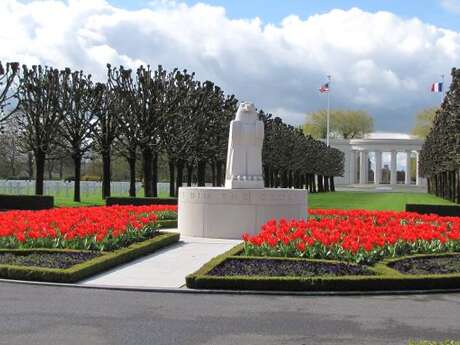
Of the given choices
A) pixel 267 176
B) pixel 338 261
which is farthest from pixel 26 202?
pixel 267 176

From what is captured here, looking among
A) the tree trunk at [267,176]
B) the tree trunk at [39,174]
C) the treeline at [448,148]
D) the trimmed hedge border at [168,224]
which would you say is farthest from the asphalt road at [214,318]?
the tree trunk at [267,176]

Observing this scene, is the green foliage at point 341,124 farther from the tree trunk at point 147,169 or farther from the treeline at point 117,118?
the tree trunk at point 147,169

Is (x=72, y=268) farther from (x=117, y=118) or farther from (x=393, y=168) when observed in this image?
(x=393, y=168)

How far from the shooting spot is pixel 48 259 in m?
13.4

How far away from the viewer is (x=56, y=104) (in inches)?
1578

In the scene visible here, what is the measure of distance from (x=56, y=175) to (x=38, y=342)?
363 ft

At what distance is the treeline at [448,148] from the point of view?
45.5m

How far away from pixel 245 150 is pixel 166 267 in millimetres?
7260

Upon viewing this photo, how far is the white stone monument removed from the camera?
1914 centimetres

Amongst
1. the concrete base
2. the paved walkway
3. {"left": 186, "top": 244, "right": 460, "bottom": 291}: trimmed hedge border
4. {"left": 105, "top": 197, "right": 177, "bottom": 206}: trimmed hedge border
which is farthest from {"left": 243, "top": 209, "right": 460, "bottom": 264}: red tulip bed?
{"left": 105, "top": 197, "right": 177, "bottom": 206}: trimmed hedge border

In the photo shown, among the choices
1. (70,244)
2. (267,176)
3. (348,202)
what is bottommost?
(70,244)

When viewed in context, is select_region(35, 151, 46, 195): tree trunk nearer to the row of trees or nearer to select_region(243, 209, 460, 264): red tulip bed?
select_region(243, 209, 460, 264): red tulip bed

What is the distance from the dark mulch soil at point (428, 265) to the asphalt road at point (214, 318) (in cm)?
142

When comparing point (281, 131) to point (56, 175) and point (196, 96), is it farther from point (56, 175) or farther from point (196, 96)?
point (56, 175)
